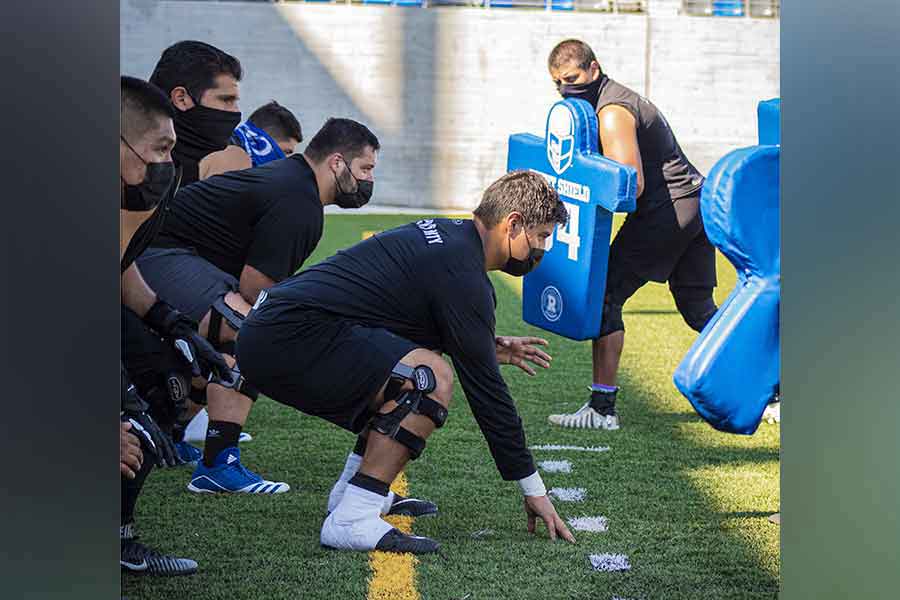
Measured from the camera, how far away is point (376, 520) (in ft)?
12.7

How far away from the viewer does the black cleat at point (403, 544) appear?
382 cm

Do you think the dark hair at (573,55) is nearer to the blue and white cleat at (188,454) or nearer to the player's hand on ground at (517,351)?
the player's hand on ground at (517,351)

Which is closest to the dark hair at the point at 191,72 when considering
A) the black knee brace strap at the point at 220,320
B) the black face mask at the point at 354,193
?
the black face mask at the point at 354,193

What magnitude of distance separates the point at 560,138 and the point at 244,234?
1656 mm

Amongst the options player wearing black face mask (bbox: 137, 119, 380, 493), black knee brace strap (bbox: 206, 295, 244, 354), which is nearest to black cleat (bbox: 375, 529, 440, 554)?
player wearing black face mask (bbox: 137, 119, 380, 493)

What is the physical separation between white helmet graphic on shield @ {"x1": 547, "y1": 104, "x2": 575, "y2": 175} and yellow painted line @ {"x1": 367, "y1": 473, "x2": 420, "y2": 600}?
97.8 inches

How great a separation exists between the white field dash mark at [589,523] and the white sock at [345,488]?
626mm

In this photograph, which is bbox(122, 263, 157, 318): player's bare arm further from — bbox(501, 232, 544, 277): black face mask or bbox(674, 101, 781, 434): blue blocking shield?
bbox(674, 101, 781, 434): blue blocking shield
